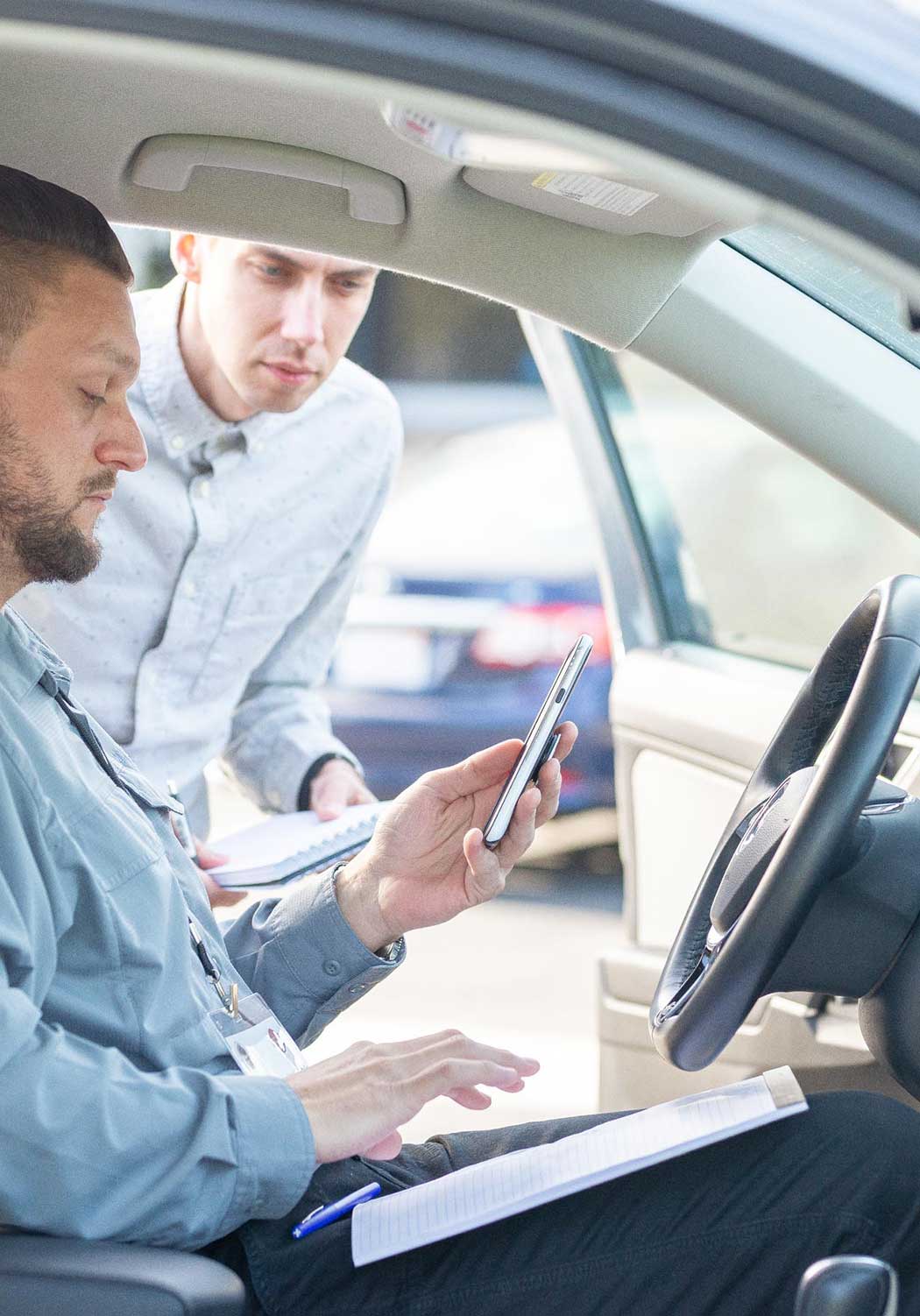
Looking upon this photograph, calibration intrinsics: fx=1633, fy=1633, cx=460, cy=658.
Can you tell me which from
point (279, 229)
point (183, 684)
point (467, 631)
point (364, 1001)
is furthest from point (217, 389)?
point (467, 631)

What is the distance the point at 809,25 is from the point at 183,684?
73.0 inches

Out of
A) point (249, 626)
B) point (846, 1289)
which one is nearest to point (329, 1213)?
point (846, 1289)

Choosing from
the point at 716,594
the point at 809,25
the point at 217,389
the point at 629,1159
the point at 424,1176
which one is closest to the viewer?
the point at 809,25

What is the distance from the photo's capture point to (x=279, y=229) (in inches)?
67.3

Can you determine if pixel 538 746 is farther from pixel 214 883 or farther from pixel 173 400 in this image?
pixel 173 400

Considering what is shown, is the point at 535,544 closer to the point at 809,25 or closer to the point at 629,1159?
the point at 629,1159

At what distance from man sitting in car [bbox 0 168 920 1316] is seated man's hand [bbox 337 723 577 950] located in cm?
15

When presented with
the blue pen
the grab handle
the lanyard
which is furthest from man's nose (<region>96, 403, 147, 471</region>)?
the blue pen

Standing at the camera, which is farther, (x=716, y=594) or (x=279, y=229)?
(x=716, y=594)

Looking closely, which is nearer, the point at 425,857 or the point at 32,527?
the point at 32,527

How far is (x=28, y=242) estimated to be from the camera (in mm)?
1569

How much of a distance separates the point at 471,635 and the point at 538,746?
11.4 ft

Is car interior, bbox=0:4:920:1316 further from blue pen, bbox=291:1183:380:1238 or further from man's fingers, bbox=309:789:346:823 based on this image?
man's fingers, bbox=309:789:346:823

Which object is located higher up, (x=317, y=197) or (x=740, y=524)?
(x=317, y=197)
